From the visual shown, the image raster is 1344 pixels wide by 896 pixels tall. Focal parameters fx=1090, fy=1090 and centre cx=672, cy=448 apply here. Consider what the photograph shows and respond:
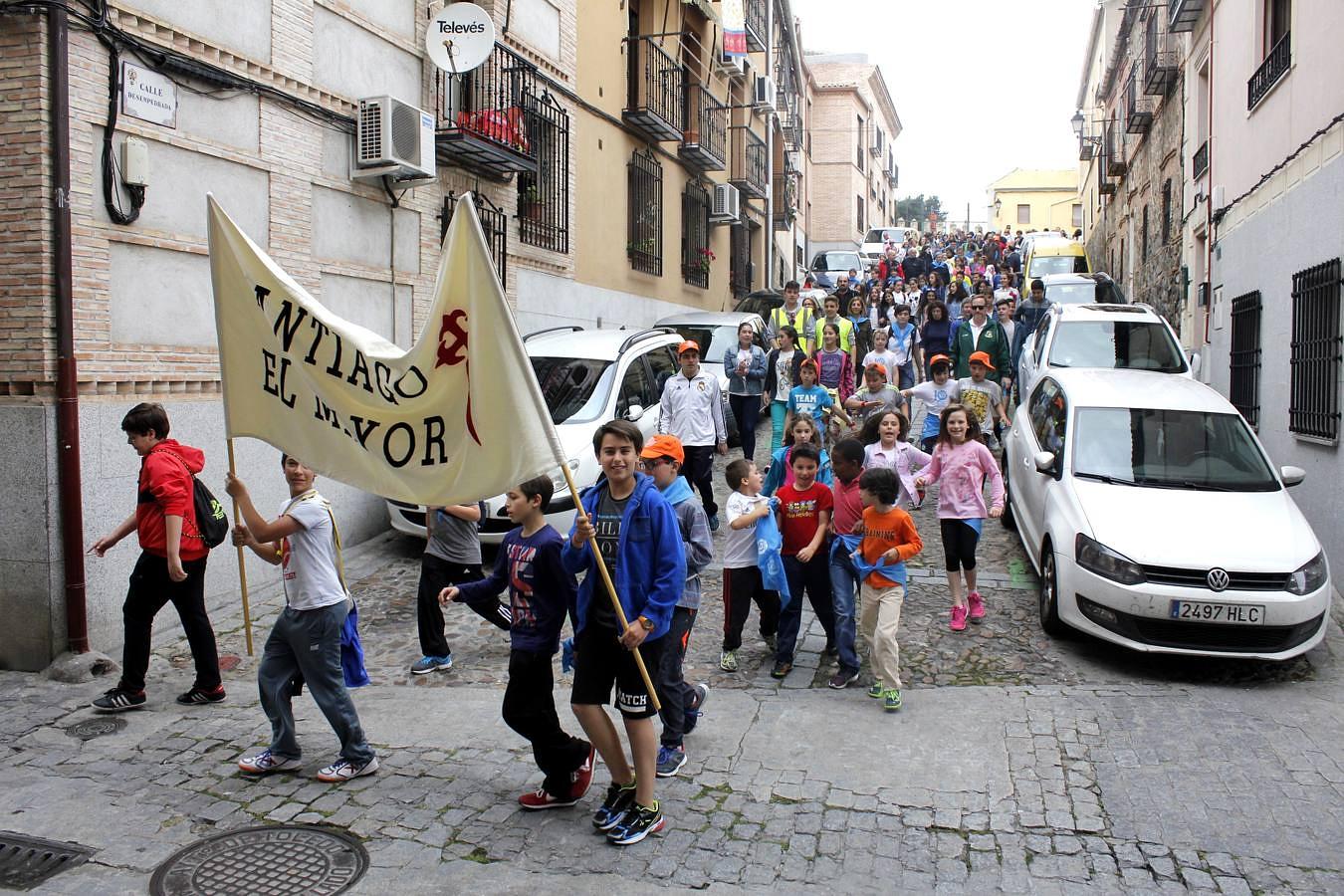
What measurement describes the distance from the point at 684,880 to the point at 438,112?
30.7ft

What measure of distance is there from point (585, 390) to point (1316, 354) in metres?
6.57

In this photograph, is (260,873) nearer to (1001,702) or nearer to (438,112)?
(1001,702)

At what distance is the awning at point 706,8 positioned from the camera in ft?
69.1

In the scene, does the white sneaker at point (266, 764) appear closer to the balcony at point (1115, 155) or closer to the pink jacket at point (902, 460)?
the pink jacket at point (902, 460)

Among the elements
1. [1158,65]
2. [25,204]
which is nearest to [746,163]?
[1158,65]

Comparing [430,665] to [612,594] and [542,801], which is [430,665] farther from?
[612,594]

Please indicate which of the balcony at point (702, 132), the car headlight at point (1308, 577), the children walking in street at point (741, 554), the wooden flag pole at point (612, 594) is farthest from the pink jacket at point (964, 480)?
the balcony at point (702, 132)

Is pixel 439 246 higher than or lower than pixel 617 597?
higher

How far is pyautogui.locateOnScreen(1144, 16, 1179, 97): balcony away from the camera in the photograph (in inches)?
783

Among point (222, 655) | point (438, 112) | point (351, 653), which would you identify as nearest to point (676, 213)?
point (438, 112)

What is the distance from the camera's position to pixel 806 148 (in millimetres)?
43594

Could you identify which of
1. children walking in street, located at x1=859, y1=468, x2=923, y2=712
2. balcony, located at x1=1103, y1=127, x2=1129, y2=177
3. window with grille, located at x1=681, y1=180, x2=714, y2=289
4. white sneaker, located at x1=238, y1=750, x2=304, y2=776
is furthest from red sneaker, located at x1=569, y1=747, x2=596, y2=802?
balcony, located at x1=1103, y1=127, x2=1129, y2=177

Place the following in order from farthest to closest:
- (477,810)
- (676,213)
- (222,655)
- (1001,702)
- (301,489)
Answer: (676,213), (222,655), (1001,702), (301,489), (477,810)

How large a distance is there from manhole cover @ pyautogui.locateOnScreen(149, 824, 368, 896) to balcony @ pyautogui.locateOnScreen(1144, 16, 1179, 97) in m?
20.3
